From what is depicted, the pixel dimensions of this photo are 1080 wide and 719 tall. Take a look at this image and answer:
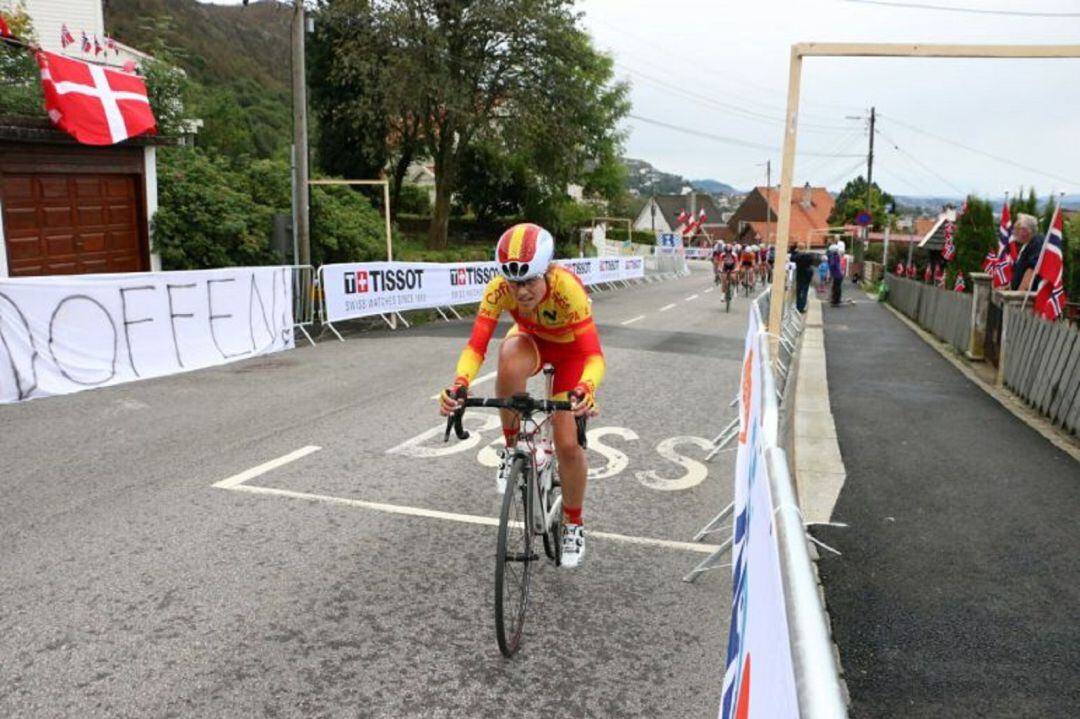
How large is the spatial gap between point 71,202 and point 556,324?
14.7 m

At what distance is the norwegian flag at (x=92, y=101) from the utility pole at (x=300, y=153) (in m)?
2.81

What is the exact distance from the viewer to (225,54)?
17750cm

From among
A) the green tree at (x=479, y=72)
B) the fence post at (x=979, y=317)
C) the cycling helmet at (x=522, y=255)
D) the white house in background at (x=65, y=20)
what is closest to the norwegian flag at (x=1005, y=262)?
the fence post at (x=979, y=317)

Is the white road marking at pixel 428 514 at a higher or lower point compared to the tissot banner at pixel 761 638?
lower

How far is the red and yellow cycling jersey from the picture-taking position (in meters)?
4.45

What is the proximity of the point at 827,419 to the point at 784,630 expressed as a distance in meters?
7.28

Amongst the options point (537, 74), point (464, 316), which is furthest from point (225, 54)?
point (464, 316)

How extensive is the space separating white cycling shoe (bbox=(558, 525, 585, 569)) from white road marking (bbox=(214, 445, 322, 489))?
275 cm

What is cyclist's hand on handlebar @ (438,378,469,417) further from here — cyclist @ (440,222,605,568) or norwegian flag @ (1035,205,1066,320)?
norwegian flag @ (1035,205,1066,320)

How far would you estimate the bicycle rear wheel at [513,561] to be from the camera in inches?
142

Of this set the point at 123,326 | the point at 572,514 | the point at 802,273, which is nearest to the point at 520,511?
the point at 572,514

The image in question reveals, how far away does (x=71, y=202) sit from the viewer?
15844 mm

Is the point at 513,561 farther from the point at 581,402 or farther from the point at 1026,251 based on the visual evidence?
the point at 1026,251

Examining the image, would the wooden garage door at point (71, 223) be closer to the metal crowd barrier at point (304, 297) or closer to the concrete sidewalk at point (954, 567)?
the metal crowd barrier at point (304, 297)
